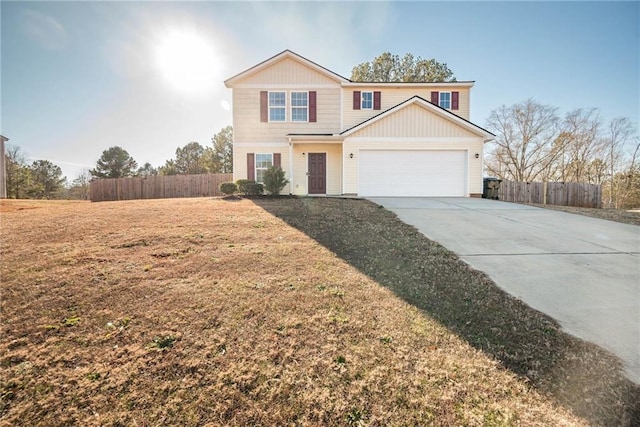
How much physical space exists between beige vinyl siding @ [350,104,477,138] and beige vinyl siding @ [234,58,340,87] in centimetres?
412

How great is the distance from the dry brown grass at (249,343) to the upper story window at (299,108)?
11.1 metres

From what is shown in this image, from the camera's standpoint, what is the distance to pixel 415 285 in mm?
3789

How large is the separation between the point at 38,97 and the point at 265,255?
12234 millimetres

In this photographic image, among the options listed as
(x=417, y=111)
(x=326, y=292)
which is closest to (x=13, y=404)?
(x=326, y=292)

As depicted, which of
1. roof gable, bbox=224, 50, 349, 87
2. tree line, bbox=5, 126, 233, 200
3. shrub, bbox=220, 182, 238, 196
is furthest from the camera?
tree line, bbox=5, 126, 233, 200

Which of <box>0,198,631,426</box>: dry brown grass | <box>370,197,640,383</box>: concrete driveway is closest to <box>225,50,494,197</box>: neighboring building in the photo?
<box>370,197,640,383</box>: concrete driveway

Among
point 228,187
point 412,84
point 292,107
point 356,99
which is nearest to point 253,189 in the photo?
point 228,187

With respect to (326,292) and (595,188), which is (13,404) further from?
(595,188)

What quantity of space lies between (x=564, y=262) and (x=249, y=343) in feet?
17.4

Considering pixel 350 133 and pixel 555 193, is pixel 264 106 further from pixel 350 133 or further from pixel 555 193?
pixel 555 193

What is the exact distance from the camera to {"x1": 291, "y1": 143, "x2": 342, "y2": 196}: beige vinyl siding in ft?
47.6

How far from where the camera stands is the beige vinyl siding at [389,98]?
14.9 meters

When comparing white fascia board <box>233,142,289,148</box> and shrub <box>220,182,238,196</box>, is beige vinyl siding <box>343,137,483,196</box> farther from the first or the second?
shrub <box>220,182,238,196</box>

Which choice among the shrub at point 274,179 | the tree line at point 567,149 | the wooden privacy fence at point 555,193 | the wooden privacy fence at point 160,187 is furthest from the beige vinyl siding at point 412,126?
the tree line at point 567,149
